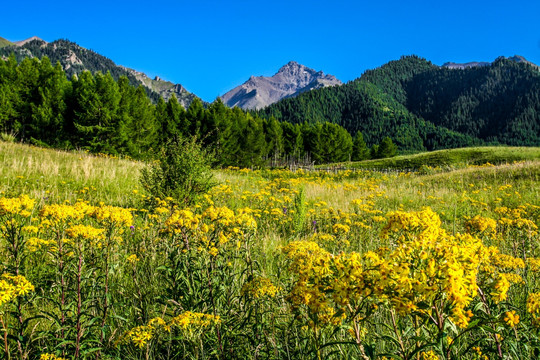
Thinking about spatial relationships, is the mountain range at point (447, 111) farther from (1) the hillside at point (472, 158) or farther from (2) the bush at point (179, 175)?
(2) the bush at point (179, 175)

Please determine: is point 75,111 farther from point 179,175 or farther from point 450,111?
point 450,111

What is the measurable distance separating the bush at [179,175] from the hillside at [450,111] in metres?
141

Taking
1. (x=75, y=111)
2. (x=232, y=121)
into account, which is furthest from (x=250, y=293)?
(x=232, y=121)

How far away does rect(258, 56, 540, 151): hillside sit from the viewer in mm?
142125

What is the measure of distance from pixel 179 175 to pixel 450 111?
207m

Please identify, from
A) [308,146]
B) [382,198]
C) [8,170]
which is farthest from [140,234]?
[308,146]

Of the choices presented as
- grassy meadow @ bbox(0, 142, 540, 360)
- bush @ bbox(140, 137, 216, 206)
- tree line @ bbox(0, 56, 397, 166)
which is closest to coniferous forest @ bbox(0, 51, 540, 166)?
tree line @ bbox(0, 56, 397, 166)

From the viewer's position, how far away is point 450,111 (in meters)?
175

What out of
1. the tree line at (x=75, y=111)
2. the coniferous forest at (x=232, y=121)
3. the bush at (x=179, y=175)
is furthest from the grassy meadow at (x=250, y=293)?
the tree line at (x=75, y=111)

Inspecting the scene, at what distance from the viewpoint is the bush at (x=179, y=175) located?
257 inches

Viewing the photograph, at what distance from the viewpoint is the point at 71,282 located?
9.04 feet

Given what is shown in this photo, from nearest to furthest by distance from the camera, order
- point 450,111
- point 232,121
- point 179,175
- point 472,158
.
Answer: point 179,175 < point 472,158 < point 232,121 < point 450,111

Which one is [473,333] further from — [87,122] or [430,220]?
[87,122]

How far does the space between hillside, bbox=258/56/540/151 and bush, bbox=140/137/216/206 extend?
14092 centimetres
